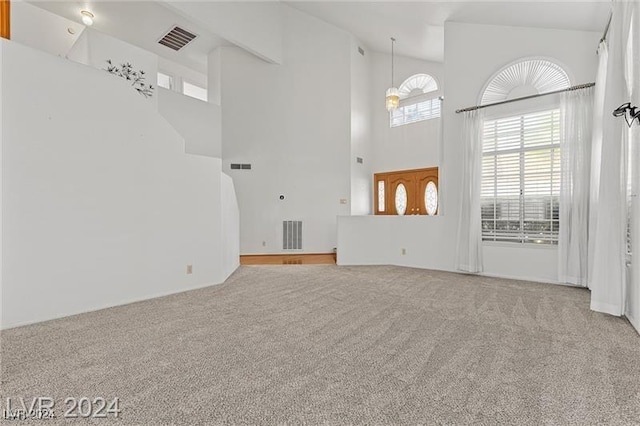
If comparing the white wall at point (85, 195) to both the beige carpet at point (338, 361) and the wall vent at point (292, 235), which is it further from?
the wall vent at point (292, 235)

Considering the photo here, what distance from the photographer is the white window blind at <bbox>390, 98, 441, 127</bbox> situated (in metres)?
7.81

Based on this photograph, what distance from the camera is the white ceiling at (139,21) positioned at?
6.12 metres

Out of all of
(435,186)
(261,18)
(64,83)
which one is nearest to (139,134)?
(64,83)

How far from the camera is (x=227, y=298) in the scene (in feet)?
12.3

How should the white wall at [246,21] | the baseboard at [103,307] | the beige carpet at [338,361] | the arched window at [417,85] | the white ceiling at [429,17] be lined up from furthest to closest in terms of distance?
the arched window at [417,85], the white wall at [246,21], the white ceiling at [429,17], the baseboard at [103,307], the beige carpet at [338,361]

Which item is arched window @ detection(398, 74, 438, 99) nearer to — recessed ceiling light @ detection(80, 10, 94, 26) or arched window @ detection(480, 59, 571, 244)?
arched window @ detection(480, 59, 571, 244)

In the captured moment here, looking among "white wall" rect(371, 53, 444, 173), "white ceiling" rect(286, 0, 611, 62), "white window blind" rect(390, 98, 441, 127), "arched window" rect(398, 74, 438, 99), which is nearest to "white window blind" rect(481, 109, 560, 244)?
"white ceiling" rect(286, 0, 611, 62)

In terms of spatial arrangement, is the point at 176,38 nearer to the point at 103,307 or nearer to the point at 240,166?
the point at 240,166

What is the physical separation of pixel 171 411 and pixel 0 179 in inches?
106

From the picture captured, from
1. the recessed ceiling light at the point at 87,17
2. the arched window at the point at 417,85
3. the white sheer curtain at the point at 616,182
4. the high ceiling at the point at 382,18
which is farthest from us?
the arched window at the point at 417,85

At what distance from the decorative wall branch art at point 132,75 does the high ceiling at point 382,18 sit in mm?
1407

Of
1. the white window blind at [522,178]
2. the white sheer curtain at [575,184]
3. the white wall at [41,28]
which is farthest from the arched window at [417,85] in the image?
the white wall at [41,28]

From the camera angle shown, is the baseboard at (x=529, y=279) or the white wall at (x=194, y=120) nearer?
the baseboard at (x=529, y=279)

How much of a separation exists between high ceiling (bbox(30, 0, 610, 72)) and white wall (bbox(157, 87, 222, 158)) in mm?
1510
